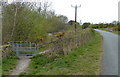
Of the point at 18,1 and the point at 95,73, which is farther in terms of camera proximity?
the point at 18,1

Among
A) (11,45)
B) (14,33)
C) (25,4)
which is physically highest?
(25,4)

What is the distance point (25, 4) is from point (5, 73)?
5.29 meters

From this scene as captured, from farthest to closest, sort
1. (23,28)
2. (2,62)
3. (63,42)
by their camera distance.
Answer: (23,28) < (63,42) < (2,62)

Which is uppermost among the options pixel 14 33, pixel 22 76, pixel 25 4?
pixel 25 4

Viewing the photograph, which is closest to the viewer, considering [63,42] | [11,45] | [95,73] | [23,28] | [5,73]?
[95,73]

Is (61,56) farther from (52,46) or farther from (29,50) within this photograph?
(29,50)

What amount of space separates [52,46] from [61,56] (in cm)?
72

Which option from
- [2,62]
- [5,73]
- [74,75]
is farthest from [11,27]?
[74,75]

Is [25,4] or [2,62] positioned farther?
[25,4]

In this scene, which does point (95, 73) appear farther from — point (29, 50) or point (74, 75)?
point (29, 50)

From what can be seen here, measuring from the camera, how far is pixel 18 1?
338 inches

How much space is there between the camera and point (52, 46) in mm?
7188

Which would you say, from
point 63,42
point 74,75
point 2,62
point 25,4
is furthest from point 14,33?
point 74,75

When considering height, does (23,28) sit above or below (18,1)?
below
